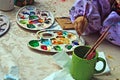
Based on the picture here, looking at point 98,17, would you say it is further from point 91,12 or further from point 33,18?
point 33,18

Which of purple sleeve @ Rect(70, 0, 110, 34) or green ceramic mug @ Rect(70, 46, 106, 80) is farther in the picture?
purple sleeve @ Rect(70, 0, 110, 34)

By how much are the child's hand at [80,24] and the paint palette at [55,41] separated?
3 cm

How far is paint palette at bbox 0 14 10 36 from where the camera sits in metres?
0.75

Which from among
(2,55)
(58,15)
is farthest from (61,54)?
(58,15)

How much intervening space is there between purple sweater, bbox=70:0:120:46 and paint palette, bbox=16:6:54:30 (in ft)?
0.29

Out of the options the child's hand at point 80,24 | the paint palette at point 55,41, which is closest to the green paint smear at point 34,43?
the paint palette at point 55,41

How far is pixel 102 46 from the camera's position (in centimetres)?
74

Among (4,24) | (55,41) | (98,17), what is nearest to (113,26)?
(98,17)

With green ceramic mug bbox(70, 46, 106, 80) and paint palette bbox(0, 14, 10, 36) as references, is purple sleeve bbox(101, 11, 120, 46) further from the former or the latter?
paint palette bbox(0, 14, 10, 36)

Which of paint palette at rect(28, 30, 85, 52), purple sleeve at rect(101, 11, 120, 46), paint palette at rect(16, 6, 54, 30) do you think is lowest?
paint palette at rect(28, 30, 85, 52)

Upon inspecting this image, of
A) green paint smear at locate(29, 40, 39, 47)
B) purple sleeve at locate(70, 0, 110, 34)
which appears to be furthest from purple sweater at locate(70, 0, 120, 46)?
green paint smear at locate(29, 40, 39, 47)

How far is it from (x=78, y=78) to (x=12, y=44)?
0.22 m

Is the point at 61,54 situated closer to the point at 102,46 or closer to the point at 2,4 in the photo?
the point at 102,46

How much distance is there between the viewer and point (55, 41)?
0.72m
